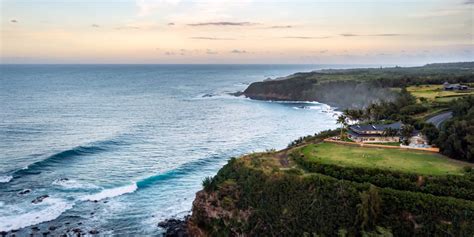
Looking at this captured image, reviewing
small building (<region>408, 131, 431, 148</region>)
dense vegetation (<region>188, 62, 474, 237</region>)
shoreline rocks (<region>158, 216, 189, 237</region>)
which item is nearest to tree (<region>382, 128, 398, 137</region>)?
dense vegetation (<region>188, 62, 474, 237</region>)

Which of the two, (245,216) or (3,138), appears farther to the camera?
(3,138)

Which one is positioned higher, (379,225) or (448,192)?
(448,192)

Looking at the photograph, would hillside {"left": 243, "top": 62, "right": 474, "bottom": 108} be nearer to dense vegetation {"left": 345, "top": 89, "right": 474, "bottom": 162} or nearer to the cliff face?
→ the cliff face

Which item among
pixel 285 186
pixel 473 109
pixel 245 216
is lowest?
pixel 245 216

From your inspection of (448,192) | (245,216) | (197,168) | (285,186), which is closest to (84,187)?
(197,168)

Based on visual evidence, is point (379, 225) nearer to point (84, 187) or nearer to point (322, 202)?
point (322, 202)

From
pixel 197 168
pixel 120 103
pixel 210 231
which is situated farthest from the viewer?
pixel 120 103

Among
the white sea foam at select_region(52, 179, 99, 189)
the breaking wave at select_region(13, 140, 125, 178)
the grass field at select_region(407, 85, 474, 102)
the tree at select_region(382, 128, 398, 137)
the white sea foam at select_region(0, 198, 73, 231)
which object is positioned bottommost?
the white sea foam at select_region(0, 198, 73, 231)
